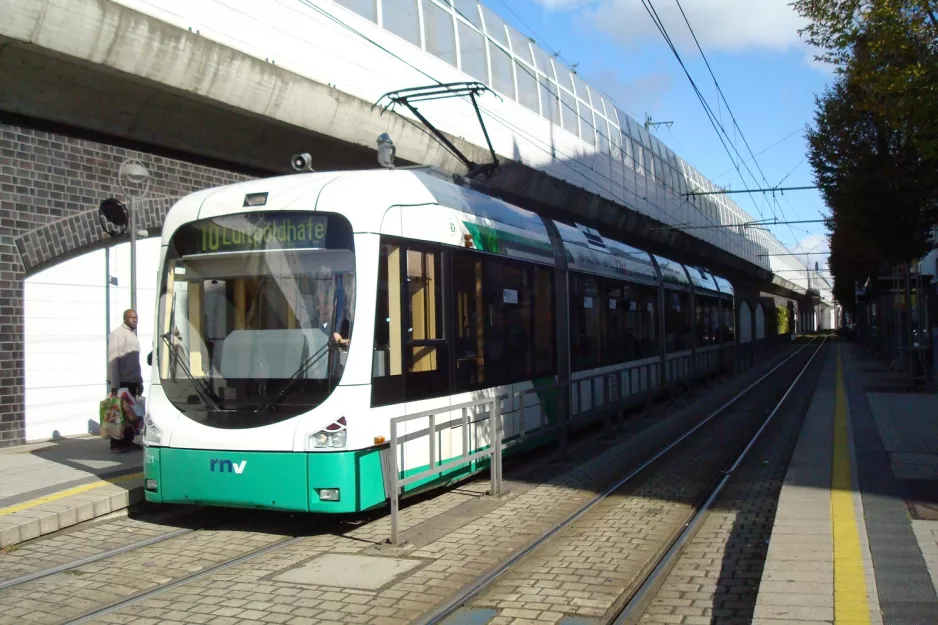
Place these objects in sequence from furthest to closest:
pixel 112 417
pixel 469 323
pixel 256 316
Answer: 1. pixel 112 417
2. pixel 469 323
3. pixel 256 316

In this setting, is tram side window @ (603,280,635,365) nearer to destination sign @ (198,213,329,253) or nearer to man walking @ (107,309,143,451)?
man walking @ (107,309,143,451)

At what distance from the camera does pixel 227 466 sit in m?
7.27

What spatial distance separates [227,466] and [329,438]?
37.7 inches

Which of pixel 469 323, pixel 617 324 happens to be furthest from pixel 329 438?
pixel 617 324

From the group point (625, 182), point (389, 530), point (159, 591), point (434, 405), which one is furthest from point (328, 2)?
point (625, 182)

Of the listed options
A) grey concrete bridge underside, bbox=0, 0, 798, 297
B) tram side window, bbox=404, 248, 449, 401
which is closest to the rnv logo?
tram side window, bbox=404, 248, 449, 401

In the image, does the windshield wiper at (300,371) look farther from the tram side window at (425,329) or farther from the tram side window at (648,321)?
the tram side window at (648,321)

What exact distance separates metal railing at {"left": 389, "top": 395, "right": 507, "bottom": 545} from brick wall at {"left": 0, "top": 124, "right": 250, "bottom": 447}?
6981 millimetres

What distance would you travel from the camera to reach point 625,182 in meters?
34.5

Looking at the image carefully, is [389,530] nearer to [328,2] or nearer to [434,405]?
[434,405]

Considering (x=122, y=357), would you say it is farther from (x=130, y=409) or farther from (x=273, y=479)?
(x=273, y=479)

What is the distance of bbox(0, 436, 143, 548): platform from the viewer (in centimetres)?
754

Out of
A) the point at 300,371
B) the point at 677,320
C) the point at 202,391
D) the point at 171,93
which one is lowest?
the point at 202,391

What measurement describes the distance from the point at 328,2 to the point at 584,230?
6578mm
